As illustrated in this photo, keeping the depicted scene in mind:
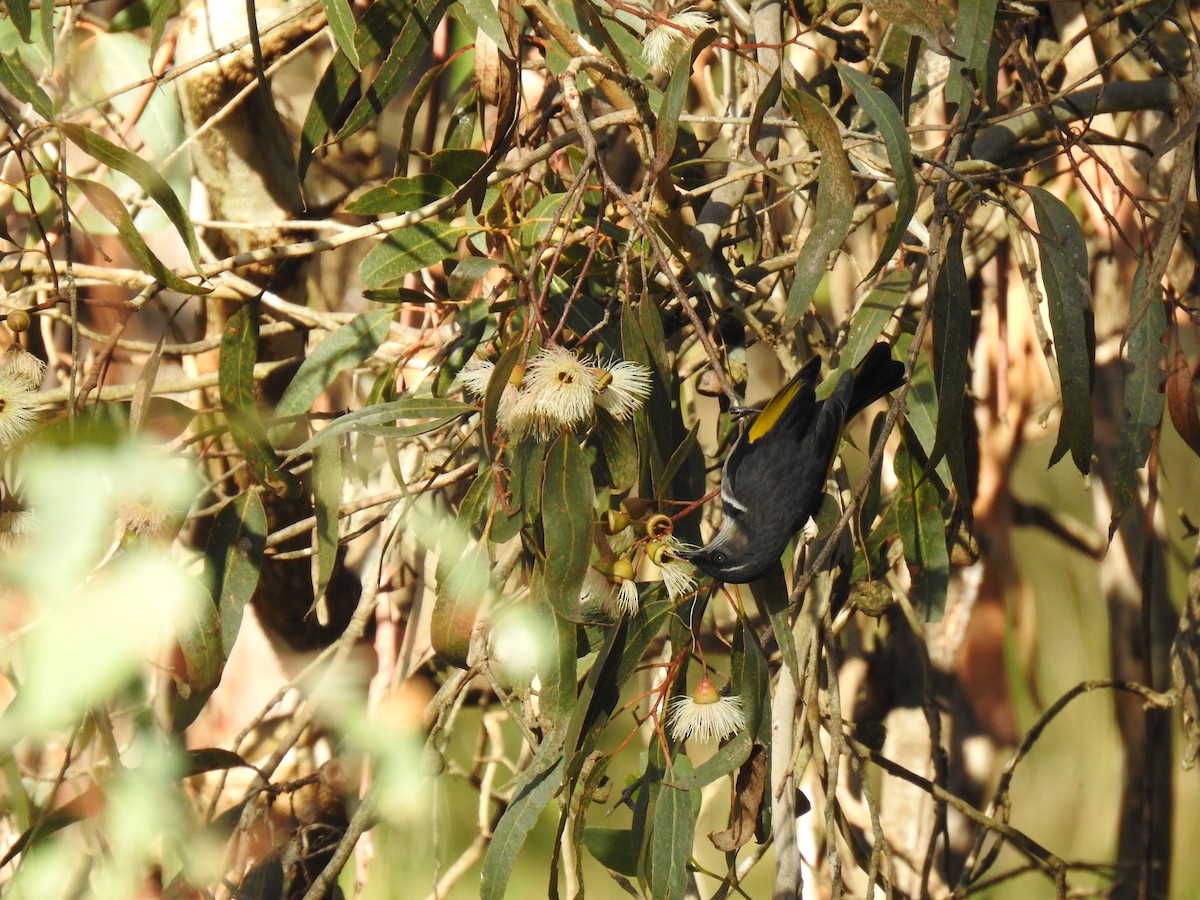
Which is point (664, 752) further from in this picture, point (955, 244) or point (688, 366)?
point (688, 366)

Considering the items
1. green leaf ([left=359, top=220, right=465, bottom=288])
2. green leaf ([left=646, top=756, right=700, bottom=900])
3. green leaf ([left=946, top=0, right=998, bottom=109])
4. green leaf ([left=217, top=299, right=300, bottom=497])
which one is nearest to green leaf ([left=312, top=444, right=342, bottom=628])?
green leaf ([left=217, top=299, right=300, bottom=497])

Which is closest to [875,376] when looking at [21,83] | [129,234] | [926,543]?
[926,543]

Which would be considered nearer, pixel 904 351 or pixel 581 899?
pixel 581 899

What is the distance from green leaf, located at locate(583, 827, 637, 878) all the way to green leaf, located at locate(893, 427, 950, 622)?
372 mm

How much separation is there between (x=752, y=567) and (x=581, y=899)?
294mm

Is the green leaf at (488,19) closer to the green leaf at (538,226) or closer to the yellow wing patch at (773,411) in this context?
the green leaf at (538,226)

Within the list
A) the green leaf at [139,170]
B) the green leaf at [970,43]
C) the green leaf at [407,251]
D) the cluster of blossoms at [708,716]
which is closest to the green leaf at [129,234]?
the green leaf at [139,170]

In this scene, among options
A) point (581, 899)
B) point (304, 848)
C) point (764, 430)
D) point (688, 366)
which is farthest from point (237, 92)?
point (581, 899)

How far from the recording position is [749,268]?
3.67 feet

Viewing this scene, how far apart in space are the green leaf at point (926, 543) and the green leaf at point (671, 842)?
324mm

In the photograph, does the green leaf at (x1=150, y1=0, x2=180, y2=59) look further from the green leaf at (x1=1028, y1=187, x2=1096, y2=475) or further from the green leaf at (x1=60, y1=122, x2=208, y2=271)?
the green leaf at (x1=1028, y1=187, x2=1096, y2=475)

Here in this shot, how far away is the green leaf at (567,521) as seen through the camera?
71 centimetres

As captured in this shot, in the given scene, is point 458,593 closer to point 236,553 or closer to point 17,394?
point 236,553

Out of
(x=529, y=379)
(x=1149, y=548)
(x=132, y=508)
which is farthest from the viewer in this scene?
(x=1149, y=548)
